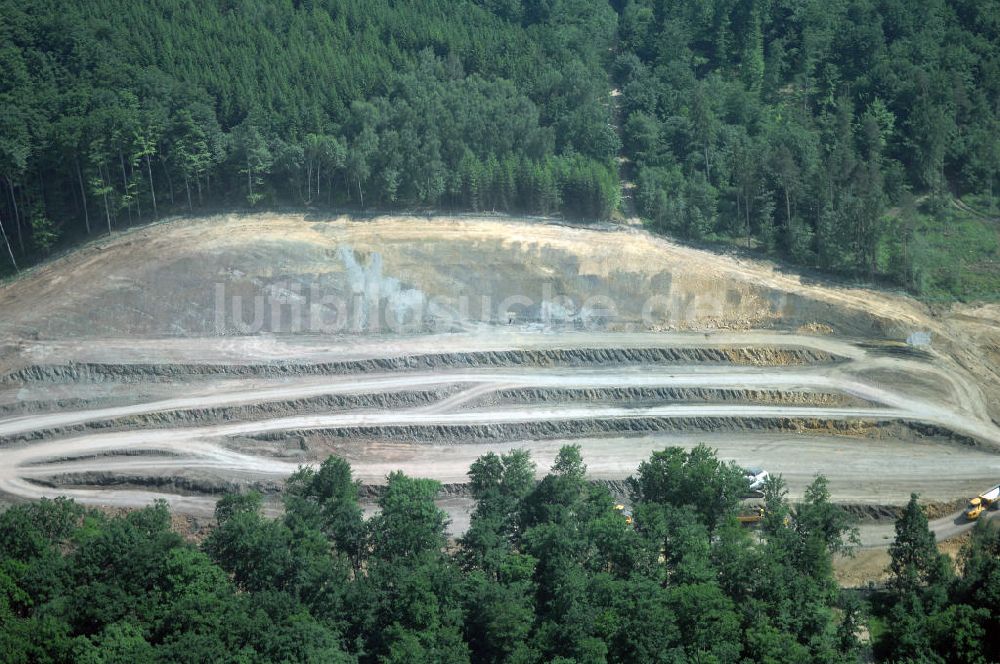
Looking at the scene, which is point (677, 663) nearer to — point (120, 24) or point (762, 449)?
point (762, 449)

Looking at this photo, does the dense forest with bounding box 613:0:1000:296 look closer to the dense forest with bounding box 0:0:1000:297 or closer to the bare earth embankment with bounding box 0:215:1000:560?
the dense forest with bounding box 0:0:1000:297

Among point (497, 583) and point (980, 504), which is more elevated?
point (497, 583)

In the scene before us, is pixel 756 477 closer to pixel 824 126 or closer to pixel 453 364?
pixel 453 364

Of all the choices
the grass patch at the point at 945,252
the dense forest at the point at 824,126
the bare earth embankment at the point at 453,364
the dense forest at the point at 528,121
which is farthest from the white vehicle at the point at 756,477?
the grass patch at the point at 945,252

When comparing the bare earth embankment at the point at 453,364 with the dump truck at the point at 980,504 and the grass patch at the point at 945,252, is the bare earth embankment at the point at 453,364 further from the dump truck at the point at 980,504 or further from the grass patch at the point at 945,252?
the grass patch at the point at 945,252

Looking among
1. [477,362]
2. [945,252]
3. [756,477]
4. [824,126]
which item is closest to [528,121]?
[477,362]

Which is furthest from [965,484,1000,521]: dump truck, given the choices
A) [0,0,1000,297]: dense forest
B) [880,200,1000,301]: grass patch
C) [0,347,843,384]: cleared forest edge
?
[0,0,1000,297]: dense forest

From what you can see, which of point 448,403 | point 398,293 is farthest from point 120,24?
point 448,403

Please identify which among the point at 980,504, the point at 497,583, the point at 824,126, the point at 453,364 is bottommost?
the point at 980,504
